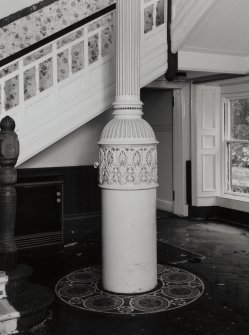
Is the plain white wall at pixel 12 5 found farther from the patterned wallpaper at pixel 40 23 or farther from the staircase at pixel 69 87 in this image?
the staircase at pixel 69 87

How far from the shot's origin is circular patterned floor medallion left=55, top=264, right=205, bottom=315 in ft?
11.5

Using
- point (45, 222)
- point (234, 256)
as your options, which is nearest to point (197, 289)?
point (234, 256)

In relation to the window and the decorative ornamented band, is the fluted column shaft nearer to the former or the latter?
the decorative ornamented band

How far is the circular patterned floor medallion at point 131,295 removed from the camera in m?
3.52

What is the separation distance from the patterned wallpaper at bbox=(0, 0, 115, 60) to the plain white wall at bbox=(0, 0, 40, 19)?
0.43 ft

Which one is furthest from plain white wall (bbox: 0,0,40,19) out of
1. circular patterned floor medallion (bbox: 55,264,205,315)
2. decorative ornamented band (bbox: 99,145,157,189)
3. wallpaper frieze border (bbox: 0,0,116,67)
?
circular patterned floor medallion (bbox: 55,264,205,315)

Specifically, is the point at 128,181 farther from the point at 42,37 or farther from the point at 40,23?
the point at 40,23

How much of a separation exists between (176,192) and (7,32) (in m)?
3.51

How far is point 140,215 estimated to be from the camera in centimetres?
377

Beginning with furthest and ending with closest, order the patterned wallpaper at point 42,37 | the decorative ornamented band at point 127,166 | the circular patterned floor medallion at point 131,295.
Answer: the patterned wallpaper at point 42,37 < the decorative ornamented band at point 127,166 < the circular patterned floor medallion at point 131,295

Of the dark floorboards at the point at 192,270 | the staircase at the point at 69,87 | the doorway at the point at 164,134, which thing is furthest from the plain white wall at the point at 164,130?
the staircase at the point at 69,87

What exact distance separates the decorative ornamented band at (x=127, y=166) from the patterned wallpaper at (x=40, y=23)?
282cm

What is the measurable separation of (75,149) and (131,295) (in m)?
2.95

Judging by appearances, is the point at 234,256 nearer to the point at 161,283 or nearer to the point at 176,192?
the point at 161,283
